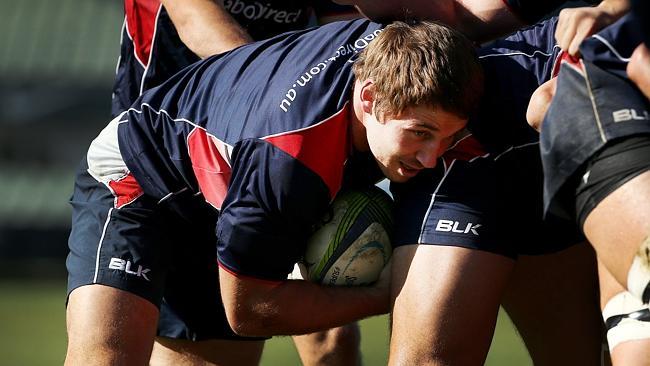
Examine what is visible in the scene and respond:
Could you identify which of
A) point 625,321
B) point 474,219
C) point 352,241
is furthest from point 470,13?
point 625,321

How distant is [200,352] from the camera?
4977 millimetres

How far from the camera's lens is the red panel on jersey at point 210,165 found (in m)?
3.97

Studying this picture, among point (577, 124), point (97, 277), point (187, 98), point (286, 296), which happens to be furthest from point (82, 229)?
point (577, 124)

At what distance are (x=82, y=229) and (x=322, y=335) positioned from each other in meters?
1.34

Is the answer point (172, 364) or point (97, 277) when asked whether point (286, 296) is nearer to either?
point (97, 277)

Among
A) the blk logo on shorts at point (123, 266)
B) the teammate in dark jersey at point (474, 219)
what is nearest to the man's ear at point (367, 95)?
the teammate in dark jersey at point (474, 219)

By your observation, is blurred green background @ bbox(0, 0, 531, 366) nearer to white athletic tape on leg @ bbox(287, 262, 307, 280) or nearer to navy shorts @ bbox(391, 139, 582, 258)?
white athletic tape on leg @ bbox(287, 262, 307, 280)

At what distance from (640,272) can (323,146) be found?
3.77 ft

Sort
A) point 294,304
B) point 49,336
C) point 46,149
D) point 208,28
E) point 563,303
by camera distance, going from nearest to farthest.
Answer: point 294,304, point 563,303, point 208,28, point 49,336, point 46,149

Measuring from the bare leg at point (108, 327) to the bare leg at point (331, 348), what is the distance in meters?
1.15

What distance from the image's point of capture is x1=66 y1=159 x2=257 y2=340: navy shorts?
437cm

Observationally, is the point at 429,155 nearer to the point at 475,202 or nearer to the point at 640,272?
the point at 475,202

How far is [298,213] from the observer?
12.3 ft

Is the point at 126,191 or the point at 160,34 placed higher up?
the point at 160,34
